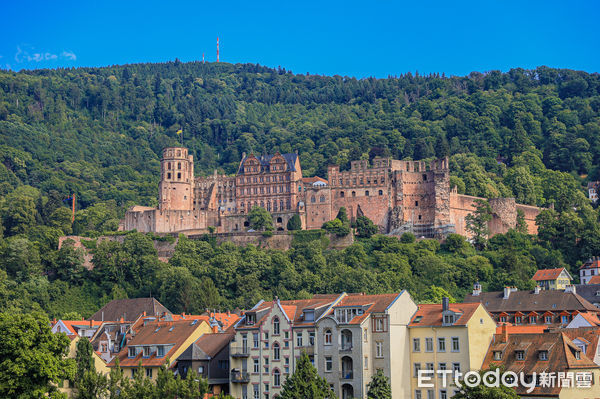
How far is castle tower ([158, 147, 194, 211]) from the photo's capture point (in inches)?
4889

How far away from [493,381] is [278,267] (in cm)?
5336

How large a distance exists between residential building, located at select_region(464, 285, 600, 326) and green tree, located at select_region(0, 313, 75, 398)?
34.0 metres

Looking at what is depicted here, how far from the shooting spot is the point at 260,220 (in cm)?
11788

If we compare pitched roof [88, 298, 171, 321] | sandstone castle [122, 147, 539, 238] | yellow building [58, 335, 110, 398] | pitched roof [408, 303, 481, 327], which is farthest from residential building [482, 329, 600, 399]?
sandstone castle [122, 147, 539, 238]

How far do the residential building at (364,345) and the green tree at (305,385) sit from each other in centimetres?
451

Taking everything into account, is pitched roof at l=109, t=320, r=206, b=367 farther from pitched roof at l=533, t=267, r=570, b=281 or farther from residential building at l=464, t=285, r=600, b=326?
pitched roof at l=533, t=267, r=570, b=281

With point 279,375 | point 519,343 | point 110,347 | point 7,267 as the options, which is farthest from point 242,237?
point 519,343

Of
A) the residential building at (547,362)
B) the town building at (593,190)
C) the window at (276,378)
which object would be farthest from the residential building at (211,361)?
the town building at (593,190)

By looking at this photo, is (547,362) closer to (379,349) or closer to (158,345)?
(379,349)

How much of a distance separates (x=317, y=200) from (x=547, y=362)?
70236mm

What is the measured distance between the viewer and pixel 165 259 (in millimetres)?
112438

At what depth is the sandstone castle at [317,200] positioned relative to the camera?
117938 mm

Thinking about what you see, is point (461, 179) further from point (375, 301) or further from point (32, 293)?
point (375, 301)

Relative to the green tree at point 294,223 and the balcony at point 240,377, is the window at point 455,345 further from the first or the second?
the green tree at point 294,223
